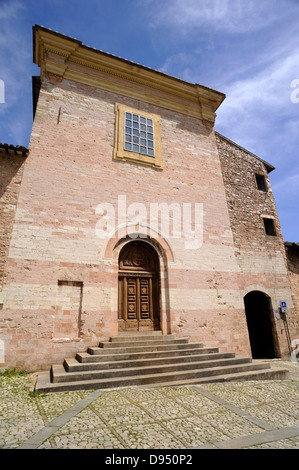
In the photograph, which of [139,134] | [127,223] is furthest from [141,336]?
[139,134]

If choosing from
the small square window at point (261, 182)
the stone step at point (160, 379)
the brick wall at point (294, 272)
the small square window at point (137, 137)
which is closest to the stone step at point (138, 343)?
the stone step at point (160, 379)

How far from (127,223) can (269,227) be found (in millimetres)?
7074

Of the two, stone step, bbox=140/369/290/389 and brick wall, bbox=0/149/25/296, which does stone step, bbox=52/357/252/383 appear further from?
brick wall, bbox=0/149/25/296

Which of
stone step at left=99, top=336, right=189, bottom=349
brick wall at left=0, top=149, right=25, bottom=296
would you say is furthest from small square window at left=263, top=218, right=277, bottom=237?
brick wall at left=0, top=149, right=25, bottom=296

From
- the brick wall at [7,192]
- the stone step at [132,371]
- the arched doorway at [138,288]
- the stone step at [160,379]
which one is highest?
the brick wall at [7,192]

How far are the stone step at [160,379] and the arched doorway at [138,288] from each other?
227 centimetres

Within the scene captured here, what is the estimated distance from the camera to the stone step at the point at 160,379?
175 inches

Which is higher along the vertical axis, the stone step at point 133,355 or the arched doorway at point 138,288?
the arched doorway at point 138,288

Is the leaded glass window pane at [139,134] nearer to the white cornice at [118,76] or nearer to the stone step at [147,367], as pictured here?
the white cornice at [118,76]

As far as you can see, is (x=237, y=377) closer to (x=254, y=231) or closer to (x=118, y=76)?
(x=254, y=231)

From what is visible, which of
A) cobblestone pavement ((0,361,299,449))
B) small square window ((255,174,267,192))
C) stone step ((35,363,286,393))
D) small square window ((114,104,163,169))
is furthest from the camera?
small square window ((255,174,267,192))

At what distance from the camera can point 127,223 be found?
780cm

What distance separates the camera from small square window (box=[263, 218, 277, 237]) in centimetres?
1104

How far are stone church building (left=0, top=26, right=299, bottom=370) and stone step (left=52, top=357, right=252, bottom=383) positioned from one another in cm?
140
